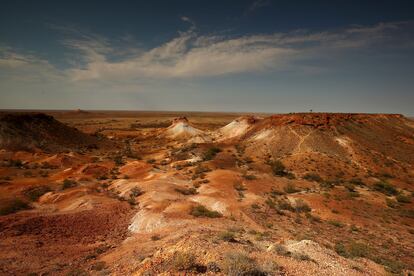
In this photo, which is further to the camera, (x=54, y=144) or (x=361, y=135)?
(x=54, y=144)

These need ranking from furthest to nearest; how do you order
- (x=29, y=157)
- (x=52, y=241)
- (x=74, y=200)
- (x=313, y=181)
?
(x=29, y=157) < (x=313, y=181) < (x=74, y=200) < (x=52, y=241)

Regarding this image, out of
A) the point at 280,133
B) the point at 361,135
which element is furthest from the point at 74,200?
the point at 361,135

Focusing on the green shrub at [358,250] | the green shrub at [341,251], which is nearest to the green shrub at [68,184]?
the green shrub at [341,251]

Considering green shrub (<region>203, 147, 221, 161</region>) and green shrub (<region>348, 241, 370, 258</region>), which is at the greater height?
green shrub (<region>203, 147, 221, 161</region>)

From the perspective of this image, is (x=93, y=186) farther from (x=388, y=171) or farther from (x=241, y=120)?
(x=241, y=120)

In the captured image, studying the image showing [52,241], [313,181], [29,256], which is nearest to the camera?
[29,256]

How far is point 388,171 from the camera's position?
93.6ft

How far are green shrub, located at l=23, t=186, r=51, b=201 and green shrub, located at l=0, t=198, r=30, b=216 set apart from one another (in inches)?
44.6

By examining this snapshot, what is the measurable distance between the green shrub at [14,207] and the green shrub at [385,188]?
27.1m

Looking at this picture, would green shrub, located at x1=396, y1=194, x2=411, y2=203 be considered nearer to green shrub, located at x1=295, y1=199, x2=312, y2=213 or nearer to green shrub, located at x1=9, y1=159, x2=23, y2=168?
green shrub, located at x1=295, y1=199, x2=312, y2=213

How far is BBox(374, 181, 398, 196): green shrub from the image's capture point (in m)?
22.1

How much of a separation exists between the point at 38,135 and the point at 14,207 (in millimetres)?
30223

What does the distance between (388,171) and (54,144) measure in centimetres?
4652

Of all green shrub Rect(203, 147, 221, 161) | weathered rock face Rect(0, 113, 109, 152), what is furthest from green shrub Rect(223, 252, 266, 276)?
weathered rock face Rect(0, 113, 109, 152)
